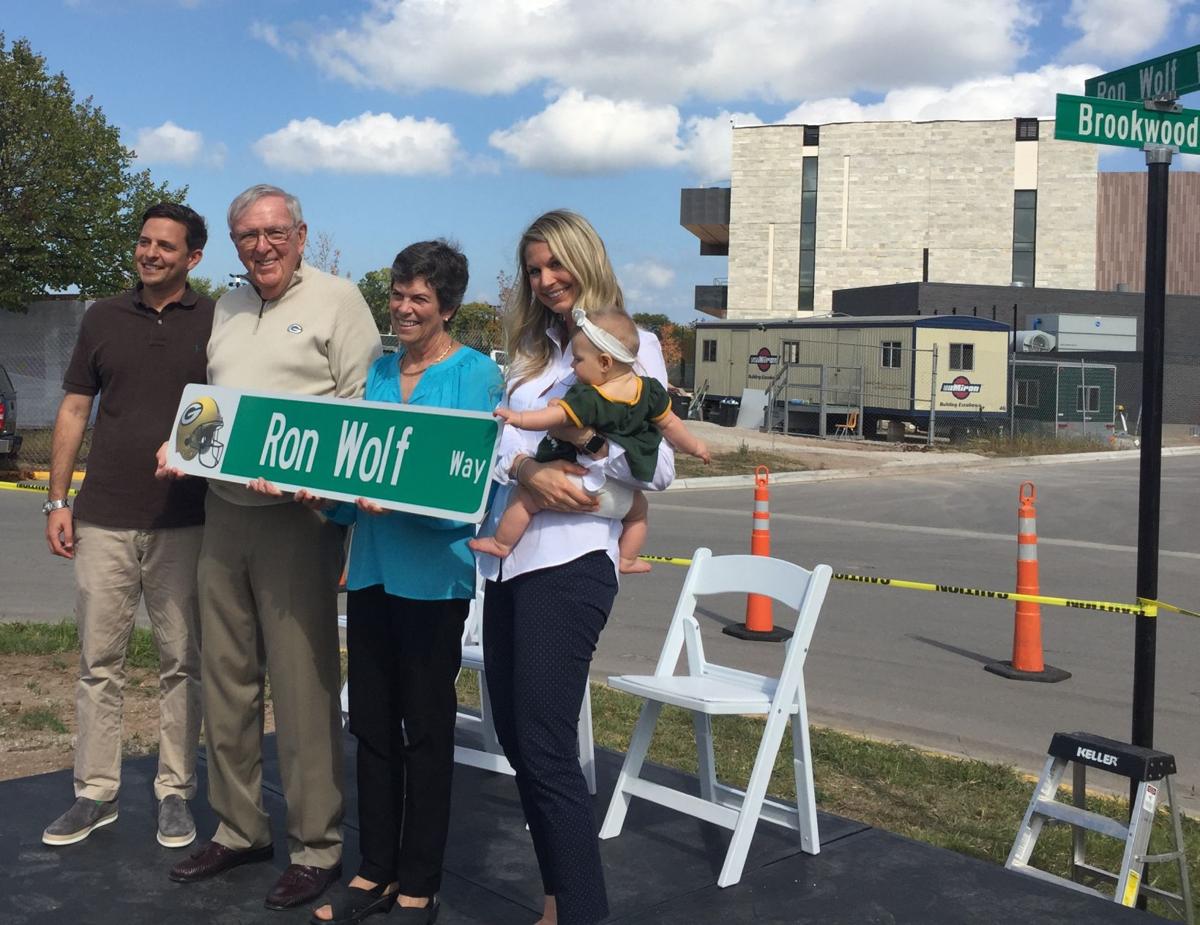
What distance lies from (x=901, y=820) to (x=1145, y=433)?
187 centimetres

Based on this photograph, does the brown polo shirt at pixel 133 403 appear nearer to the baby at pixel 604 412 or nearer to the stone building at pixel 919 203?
the baby at pixel 604 412

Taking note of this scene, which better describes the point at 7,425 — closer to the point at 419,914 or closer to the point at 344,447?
the point at 344,447

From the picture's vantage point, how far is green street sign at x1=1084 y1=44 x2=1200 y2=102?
424 cm

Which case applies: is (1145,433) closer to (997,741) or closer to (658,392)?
(658,392)

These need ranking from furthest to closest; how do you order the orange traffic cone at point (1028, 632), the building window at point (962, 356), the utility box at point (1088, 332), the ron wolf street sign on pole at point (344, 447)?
the utility box at point (1088, 332) → the building window at point (962, 356) → the orange traffic cone at point (1028, 632) → the ron wolf street sign on pole at point (344, 447)

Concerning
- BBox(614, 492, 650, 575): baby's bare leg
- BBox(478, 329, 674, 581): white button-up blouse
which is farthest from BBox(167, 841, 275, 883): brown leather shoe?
BBox(614, 492, 650, 575): baby's bare leg

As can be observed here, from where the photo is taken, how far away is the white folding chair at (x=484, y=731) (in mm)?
4863

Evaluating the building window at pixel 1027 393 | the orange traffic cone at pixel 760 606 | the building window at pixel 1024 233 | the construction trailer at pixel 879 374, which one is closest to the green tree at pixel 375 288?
the construction trailer at pixel 879 374

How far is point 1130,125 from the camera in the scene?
4375 mm

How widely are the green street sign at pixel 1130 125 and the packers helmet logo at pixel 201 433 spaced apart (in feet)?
10.0

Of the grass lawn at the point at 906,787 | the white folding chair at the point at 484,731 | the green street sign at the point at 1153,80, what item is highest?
the green street sign at the point at 1153,80

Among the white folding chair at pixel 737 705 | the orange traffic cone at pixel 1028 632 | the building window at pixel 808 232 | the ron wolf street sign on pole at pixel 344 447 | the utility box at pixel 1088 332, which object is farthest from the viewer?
the building window at pixel 808 232

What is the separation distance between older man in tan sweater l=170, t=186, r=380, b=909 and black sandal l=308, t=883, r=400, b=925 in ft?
0.46

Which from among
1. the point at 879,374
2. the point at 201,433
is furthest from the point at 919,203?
the point at 201,433
